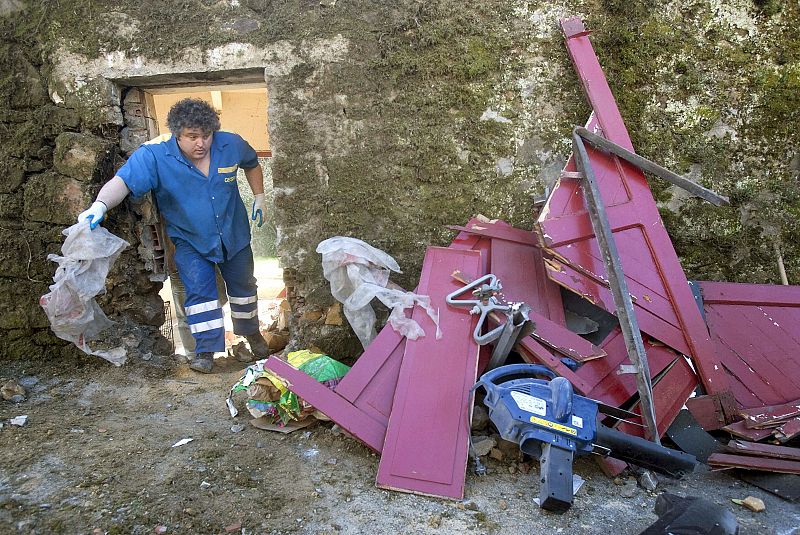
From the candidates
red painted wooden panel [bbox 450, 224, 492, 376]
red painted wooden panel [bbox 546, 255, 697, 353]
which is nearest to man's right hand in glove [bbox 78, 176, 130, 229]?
red painted wooden panel [bbox 450, 224, 492, 376]

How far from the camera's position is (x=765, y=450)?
226cm

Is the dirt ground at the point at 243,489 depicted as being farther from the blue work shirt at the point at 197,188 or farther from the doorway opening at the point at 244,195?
the doorway opening at the point at 244,195

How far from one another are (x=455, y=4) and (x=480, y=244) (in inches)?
56.6

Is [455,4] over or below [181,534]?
over

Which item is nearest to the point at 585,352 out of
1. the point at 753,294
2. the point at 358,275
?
the point at 753,294

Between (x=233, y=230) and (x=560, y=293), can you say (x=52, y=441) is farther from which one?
(x=560, y=293)

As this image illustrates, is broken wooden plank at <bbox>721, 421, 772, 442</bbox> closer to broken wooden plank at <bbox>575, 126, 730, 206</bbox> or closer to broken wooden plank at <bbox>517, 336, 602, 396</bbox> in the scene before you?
broken wooden plank at <bbox>517, 336, 602, 396</bbox>

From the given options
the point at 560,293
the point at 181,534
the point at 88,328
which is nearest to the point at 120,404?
the point at 88,328

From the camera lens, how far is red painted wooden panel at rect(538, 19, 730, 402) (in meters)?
2.67

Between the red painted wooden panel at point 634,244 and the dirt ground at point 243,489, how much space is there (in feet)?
2.10

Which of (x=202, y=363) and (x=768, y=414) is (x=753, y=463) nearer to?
(x=768, y=414)

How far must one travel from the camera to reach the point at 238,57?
3.30 m

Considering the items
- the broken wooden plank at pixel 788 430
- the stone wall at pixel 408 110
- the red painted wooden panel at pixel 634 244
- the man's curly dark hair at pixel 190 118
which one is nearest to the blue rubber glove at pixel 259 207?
the stone wall at pixel 408 110

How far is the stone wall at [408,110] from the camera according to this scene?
3.12 metres
